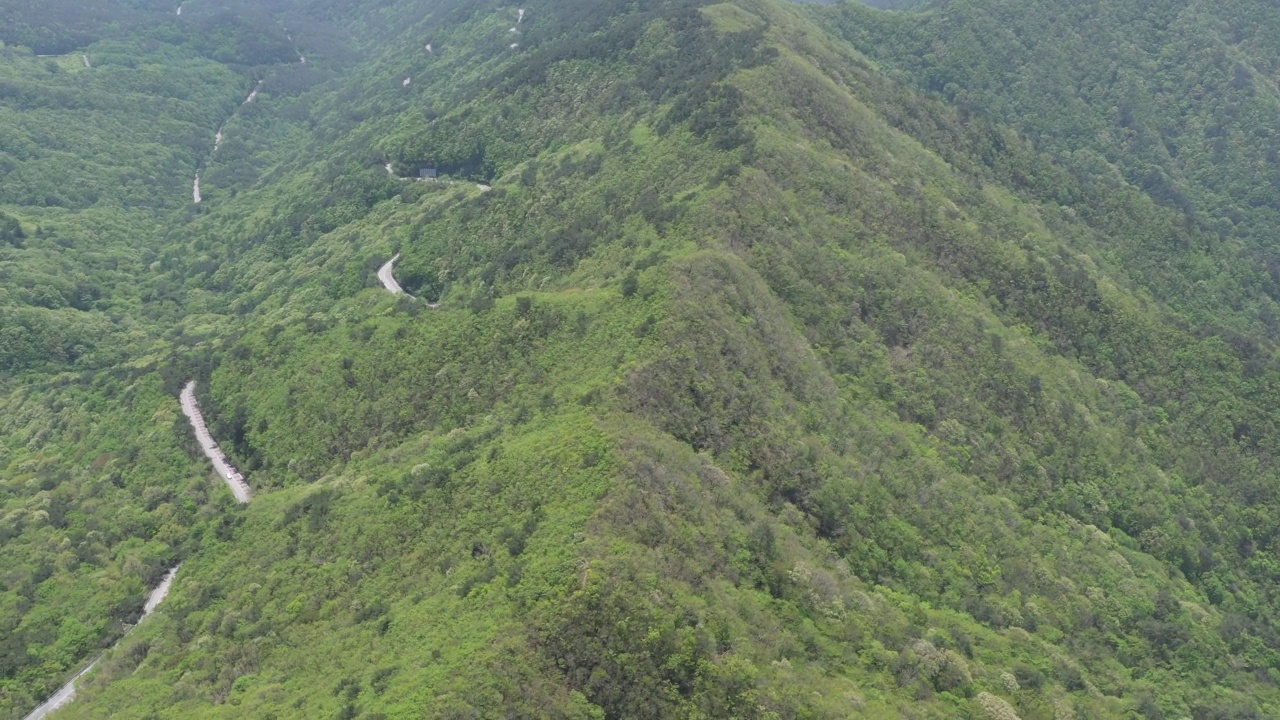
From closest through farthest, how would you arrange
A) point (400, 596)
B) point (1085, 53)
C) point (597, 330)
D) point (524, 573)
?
point (524, 573) → point (400, 596) → point (597, 330) → point (1085, 53)

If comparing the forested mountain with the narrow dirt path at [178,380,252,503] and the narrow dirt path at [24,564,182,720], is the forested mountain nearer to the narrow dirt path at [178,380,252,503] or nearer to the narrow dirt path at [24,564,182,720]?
the narrow dirt path at [24,564,182,720]

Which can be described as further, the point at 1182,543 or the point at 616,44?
the point at 616,44

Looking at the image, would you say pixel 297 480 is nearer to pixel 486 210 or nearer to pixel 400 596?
pixel 400 596

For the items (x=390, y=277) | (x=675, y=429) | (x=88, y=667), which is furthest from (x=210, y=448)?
(x=675, y=429)

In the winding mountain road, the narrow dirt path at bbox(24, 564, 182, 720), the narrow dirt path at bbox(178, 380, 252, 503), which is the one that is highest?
the winding mountain road

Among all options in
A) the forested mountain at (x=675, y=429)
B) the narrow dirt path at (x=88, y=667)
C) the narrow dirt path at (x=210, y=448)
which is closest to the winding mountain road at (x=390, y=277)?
the forested mountain at (x=675, y=429)

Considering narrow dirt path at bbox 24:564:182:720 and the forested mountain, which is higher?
the forested mountain

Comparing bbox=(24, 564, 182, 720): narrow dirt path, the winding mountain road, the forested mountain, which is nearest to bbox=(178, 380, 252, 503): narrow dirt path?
the forested mountain

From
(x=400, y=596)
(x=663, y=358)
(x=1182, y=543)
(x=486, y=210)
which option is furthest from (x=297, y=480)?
(x=1182, y=543)
